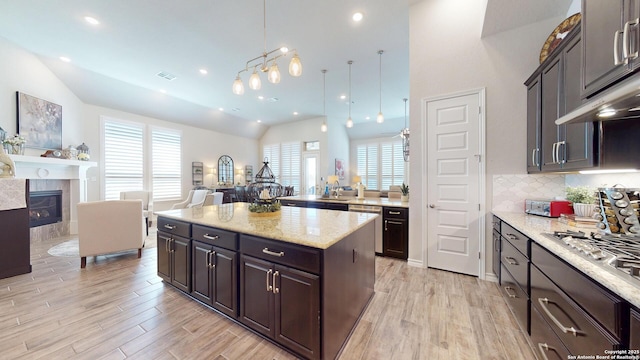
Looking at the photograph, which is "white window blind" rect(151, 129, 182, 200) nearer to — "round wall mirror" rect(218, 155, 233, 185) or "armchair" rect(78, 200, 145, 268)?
"round wall mirror" rect(218, 155, 233, 185)

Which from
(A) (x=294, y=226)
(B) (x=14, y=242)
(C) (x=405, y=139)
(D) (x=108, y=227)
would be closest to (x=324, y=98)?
(C) (x=405, y=139)

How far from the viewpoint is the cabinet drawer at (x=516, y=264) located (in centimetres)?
169

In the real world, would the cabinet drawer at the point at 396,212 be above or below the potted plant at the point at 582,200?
below

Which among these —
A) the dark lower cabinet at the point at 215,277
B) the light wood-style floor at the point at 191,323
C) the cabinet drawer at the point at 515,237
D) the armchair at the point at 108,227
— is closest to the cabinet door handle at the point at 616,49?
the cabinet drawer at the point at 515,237

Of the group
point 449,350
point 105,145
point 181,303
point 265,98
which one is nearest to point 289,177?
point 265,98

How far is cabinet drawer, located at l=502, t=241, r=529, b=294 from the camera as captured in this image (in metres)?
1.69

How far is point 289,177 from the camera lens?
9602 mm

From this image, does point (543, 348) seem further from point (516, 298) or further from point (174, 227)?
point (174, 227)

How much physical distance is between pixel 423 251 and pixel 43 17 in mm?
6434

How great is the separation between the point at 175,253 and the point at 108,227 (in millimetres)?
1928

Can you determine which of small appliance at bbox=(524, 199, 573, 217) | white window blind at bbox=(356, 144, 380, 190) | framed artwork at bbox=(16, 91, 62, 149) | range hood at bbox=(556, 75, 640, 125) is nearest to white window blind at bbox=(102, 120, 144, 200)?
framed artwork at bbox=(16, 91, 62, 149)

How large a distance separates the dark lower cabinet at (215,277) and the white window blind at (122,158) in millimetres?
5847

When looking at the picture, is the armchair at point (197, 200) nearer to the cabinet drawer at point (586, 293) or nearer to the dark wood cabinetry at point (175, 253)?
the dark wood cabinetry at point (175, 253)

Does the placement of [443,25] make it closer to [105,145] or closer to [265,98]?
[265,98]
